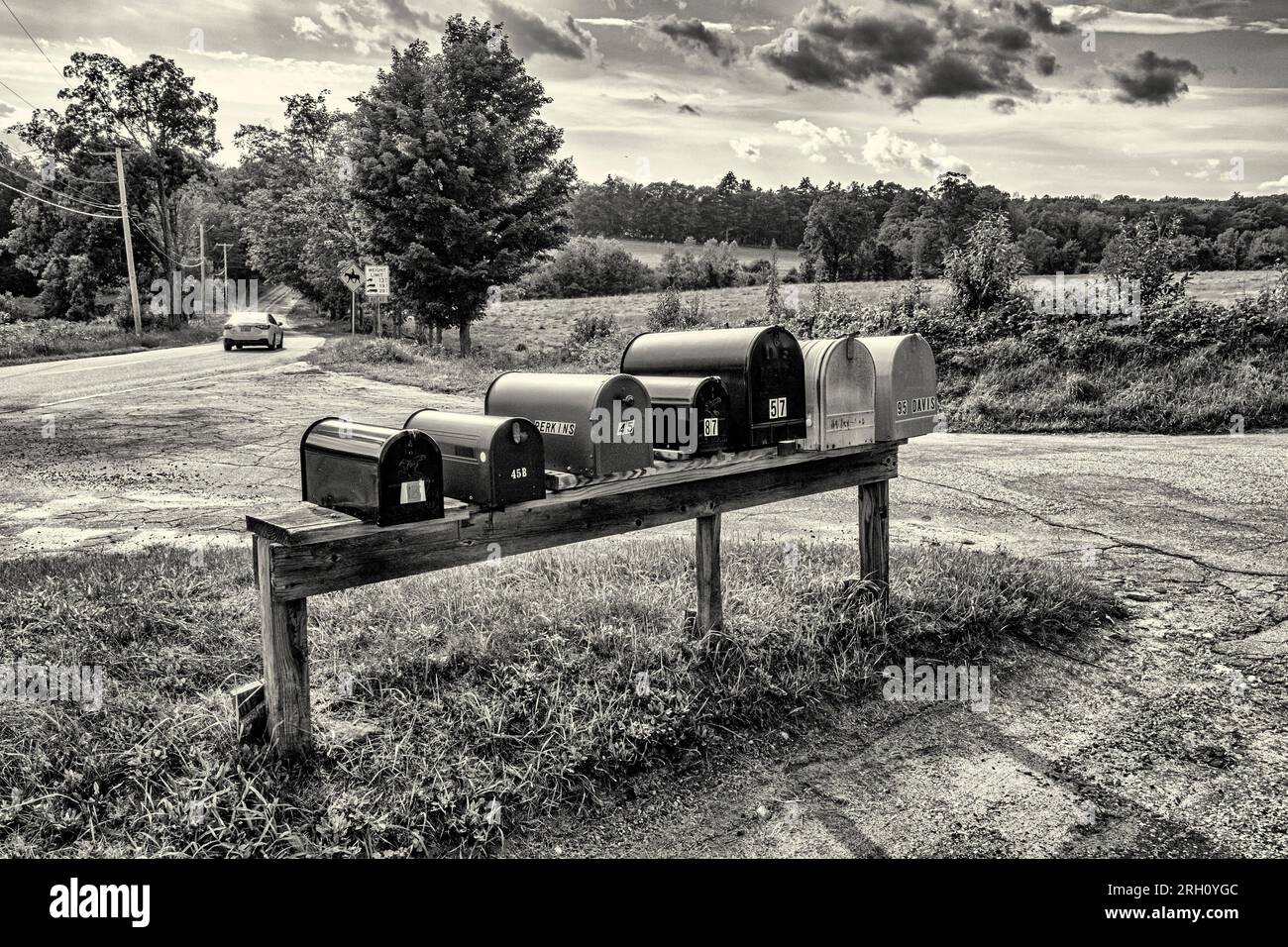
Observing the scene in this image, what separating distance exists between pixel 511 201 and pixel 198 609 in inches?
753

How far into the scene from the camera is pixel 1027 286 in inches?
595

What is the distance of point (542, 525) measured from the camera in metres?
3.22

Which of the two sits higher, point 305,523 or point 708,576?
point 305,523

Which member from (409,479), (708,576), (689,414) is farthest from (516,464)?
(708,576)

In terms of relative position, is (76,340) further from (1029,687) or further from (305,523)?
(1029,687)

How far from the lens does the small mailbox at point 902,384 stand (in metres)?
4.41

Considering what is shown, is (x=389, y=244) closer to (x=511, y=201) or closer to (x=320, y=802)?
(x=511, y=201)

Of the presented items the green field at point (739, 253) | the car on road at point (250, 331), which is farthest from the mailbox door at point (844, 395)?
the green field at point (739, 253)

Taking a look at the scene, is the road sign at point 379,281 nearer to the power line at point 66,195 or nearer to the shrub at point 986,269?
the shrub at point 986,269

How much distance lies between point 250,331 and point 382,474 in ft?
77.1

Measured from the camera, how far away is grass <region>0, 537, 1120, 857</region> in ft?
9.02

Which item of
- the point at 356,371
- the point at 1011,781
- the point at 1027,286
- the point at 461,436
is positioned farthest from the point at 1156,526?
the point at 356,371

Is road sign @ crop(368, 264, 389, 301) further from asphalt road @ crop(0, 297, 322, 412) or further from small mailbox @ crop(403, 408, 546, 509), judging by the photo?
small mailbox @ crop(403, 408, 546, 509)

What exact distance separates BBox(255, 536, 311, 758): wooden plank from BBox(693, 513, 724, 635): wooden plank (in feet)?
5.53
